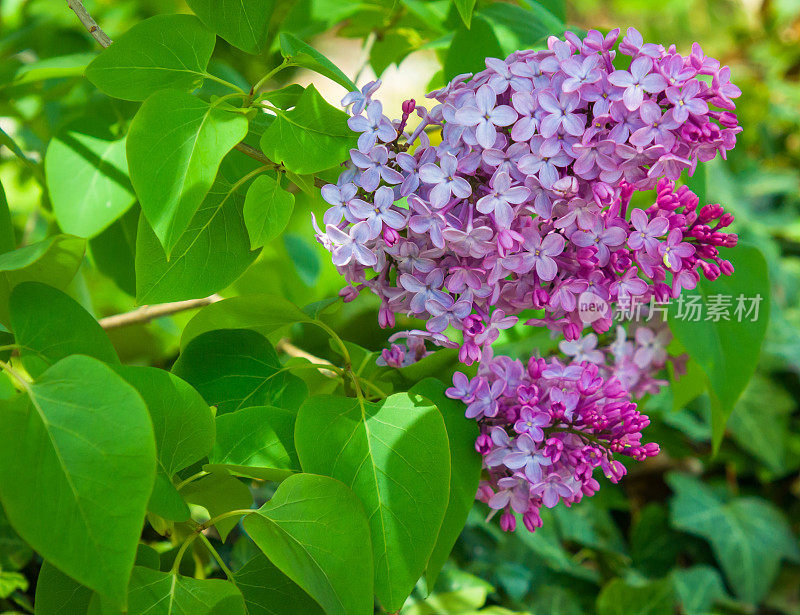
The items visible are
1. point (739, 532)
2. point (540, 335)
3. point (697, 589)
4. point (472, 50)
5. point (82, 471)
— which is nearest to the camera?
point (82, 471)

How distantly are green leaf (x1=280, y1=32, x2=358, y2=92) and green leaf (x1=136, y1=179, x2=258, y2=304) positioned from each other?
0.31 ft

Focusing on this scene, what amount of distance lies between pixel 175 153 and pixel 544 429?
0.96 feet

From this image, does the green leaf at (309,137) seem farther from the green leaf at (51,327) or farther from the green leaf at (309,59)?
the green leaf at (51,327)

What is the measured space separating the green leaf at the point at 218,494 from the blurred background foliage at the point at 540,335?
14 cm

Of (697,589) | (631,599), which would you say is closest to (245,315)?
(631,599)

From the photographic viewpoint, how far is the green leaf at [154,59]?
1.46 feet

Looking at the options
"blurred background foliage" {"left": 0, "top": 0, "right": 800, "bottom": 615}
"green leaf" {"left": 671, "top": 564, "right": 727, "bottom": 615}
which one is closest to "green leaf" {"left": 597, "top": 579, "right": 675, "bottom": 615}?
"blurred background foliage" {"left": 0, "top": 0, "right": 800, "bottom": 615}

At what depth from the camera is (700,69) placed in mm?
433

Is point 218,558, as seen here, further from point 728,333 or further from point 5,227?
point 728,333

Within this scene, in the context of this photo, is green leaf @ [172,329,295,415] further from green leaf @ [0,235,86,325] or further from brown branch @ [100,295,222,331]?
brown branch @ [100,295,222,331]

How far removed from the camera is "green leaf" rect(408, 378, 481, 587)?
1.52ft

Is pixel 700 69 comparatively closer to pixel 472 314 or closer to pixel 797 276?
pixel 472 314

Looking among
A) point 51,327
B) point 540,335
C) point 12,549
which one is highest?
point 51,327

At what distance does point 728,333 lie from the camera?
0.65 meters
